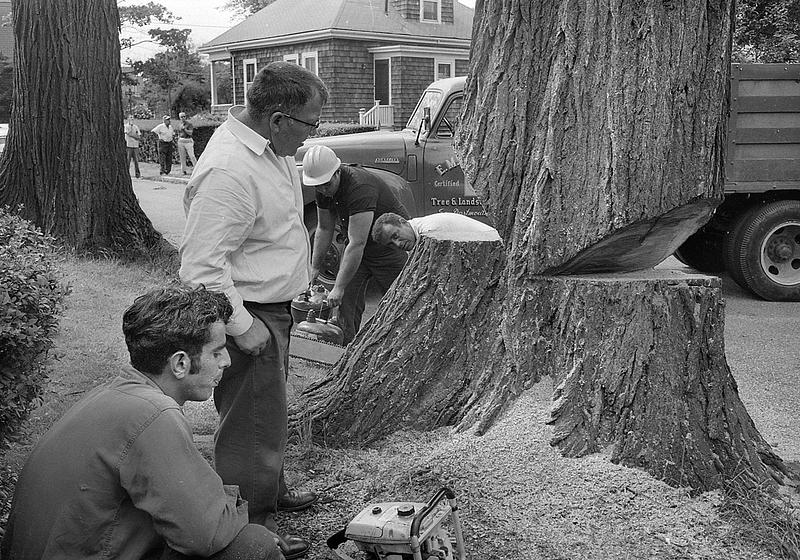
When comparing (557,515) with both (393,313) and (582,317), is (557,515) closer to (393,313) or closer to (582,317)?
(582,317)

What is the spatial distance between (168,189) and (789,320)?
15235mm

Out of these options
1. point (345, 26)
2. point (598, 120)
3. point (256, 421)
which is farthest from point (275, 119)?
point (345, 26)

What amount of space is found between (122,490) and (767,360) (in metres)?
5.71

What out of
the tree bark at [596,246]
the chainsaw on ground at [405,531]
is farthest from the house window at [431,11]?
the chainsaw on ground at [405,531]

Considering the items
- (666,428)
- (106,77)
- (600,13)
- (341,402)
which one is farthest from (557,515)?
(106,77)

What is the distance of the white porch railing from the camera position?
2842 cm

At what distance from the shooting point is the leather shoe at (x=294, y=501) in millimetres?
3857

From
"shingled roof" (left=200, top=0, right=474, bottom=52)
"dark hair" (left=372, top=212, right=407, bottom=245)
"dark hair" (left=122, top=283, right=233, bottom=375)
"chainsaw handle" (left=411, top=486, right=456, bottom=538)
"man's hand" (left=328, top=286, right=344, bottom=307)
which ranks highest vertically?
"shingled roof" (left=200, top=0, right=474, bottom=52)

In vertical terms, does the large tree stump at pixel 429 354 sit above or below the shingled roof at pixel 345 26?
below

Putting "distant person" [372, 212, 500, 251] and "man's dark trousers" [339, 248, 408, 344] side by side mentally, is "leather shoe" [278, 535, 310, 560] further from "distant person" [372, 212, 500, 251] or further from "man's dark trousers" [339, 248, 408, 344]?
"man's dark trousers" [339, 248, 408, 344]

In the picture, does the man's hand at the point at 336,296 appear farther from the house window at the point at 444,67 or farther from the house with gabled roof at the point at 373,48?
the house window at the point at 444,67

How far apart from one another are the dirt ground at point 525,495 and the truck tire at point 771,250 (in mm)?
4729

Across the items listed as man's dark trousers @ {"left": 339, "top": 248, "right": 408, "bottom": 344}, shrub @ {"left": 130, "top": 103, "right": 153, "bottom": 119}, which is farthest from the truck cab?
shrub @ {"left": 130, "top": 103, "right": 153, "bottom": 119}

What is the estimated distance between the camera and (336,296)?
21.3 feet
